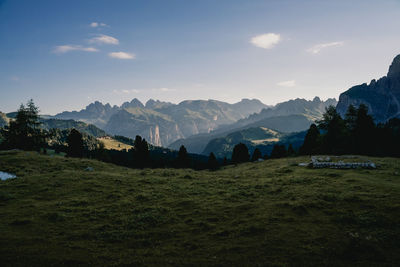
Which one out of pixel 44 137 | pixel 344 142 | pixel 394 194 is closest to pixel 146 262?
pixel 394 194

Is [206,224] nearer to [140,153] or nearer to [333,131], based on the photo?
[333,131]

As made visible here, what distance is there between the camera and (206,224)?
16703 mm

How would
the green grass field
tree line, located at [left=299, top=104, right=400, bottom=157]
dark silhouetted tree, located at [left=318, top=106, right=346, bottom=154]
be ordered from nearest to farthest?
the green grass field → dark silhouetted tree, located at [left=318, top=106, right=346, bottom=154] → tree line, located at [left=299, top=104, right=400, bottom=157]

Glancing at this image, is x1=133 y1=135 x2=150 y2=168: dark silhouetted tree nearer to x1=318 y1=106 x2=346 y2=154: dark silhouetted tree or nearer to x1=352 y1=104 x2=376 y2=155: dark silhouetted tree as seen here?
A: x1=318 y1=106 x2=346 y2=154: dark silhouetted tree

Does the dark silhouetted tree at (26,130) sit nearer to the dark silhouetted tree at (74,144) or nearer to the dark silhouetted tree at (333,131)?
the dark silhouetted tree at (74,144)

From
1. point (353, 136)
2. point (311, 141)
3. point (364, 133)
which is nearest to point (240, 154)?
point (311, 141)

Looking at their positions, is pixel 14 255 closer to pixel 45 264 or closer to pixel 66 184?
pixel 45 264

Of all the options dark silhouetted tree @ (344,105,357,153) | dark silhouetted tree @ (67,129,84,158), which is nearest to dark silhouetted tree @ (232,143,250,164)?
dark silhouetted tree @ (344,105,357,153)

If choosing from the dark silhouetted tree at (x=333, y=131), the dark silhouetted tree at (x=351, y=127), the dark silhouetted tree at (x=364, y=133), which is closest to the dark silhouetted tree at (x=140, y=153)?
the dark silhouetted tree at (x=333, y=131)

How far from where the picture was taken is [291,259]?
1180 cm

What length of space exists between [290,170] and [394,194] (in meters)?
17.2

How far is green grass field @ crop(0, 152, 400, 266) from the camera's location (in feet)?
40.2

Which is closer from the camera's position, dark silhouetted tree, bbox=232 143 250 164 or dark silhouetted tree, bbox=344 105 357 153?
dark silhouetted tree, bbox=344 105 357 153

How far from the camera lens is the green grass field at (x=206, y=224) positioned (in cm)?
1225
